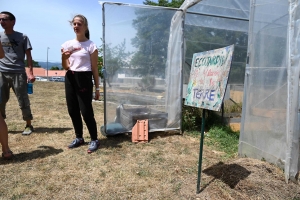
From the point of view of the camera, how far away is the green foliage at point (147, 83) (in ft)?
13.7

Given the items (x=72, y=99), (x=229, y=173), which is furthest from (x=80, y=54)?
(x=229, y=173)

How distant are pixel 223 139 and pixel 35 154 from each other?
296 cm

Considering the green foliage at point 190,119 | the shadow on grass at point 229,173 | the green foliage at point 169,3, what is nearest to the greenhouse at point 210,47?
the green foliage at point 190,119

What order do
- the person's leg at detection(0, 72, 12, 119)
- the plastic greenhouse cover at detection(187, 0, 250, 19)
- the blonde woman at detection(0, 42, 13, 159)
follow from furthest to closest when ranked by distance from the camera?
the plastic greenhouse cover at detection(187, 0, 250, 19) < the person's leg at detection(0, 72, 12, 119) < the blonde woman at detection(0, 42, 13, 159)

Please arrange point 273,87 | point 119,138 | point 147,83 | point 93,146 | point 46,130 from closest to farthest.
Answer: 1. point 273,87
2. point 93,146
3. point 119,138
4. point 147,83
5. point 46,130

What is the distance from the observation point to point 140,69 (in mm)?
4133

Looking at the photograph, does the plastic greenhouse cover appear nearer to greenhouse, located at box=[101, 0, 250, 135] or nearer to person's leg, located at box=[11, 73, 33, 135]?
greenhouse, located at box=[101, 0, 250, 135]

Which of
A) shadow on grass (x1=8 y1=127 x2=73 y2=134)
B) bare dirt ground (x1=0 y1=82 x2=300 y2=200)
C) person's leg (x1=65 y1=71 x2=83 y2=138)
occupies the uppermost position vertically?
person's leg (x1=65 y1=71 x2=83 y2=138)

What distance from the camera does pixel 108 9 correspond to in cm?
372

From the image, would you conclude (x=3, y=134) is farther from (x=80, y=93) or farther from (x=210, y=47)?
(x=210, y=47)

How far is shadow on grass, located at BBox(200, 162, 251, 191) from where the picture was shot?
2.55m

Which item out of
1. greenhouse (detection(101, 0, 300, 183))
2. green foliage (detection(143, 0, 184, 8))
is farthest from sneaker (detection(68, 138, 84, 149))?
green foliage (detection(143, 0, 184, 8))

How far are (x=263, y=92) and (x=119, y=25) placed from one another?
7.65 feet

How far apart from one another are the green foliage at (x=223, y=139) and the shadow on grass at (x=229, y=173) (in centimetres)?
75
